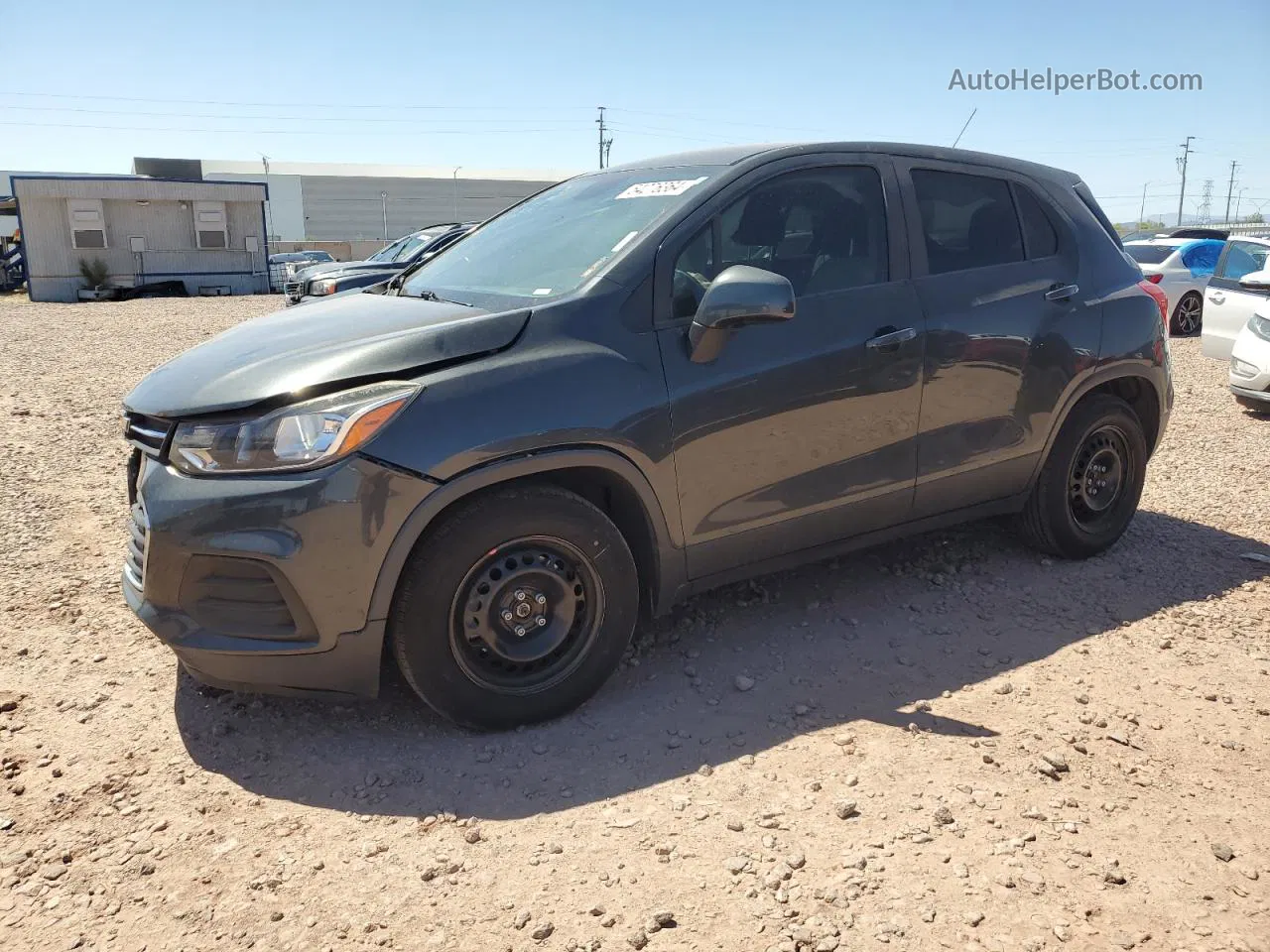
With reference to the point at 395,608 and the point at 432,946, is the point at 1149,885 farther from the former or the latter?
the point at 395,608

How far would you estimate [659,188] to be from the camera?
376 cm

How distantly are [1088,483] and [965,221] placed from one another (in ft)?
4.80

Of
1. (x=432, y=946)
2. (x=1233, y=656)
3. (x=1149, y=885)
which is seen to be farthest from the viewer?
(x=1233, y=656)

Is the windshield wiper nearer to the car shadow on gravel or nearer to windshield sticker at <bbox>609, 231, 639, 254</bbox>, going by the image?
windshield sticker at <bbox>609, 231, 639, 254</bbox>

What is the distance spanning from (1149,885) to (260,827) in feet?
7.90

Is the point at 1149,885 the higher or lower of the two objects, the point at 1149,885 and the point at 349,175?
the lower

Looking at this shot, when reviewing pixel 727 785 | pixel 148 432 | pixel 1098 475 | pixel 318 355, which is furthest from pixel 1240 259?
pixel 148 432

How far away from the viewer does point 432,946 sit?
91.3 inches

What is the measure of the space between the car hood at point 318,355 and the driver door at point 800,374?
2.24ft

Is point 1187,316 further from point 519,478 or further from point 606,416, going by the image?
point 519,478

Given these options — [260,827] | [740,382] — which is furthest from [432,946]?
[740,382]

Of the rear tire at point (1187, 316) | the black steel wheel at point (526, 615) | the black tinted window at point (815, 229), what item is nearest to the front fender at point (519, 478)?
the black steel wheel at point (526, 615)

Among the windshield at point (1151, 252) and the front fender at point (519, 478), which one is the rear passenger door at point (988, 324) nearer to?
the front fender at point (519, 478)

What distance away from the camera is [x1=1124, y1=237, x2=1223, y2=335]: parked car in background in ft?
48.2
